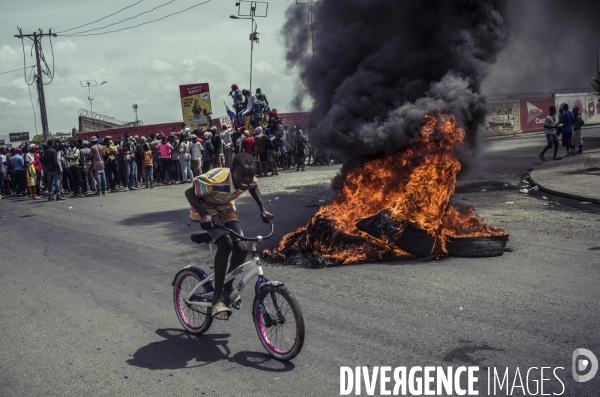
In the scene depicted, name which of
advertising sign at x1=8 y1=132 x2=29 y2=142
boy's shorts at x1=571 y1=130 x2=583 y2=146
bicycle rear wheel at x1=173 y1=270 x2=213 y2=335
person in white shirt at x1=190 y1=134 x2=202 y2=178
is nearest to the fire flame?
bicycle rear wheel at x1=173 y1=270 x2=213 y2=335

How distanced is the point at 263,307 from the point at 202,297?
77 cm

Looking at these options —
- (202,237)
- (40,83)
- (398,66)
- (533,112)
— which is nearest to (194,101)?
(40,83)

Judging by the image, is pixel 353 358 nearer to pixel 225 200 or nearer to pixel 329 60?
pixel 225 200

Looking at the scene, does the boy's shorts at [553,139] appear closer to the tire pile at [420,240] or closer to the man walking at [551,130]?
the man walking at [551,130]

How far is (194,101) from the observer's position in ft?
115

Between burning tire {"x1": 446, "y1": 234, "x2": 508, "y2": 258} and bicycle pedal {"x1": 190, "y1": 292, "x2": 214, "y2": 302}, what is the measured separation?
387 centimetres

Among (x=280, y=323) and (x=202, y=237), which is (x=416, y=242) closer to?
(x=280, y=323)

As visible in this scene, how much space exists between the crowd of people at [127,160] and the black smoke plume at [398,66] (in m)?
9.32

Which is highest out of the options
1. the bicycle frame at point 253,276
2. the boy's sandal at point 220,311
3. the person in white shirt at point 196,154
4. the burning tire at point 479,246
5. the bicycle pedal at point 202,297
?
the person in white shirt at point 196,154

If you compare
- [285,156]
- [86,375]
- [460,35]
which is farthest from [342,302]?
[285,156]

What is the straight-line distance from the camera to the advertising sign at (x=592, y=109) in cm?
4378

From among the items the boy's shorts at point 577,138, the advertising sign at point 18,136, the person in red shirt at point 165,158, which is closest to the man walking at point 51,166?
the person in red shirt at point 165,158

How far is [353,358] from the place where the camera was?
4.50 metres

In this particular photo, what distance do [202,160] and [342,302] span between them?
1667 centimetres
